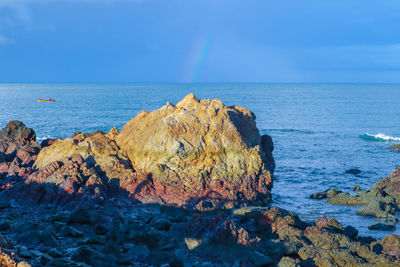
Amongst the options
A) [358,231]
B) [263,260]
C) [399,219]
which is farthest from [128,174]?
[399,219]

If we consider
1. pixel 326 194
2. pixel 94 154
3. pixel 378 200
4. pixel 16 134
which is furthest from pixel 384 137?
pixel 16 134

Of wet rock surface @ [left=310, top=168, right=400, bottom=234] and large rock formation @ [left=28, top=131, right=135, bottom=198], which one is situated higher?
large rock formation @ [left=28, top=131, right=135, bottom=198]

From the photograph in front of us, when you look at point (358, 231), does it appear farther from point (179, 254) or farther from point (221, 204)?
point (179, 254)

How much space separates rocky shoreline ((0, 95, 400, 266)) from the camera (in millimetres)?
10219

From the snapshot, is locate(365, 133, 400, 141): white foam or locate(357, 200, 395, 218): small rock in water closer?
locate(357, 200, 395, 218): small rock in water

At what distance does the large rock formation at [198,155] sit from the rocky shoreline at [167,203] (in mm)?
44

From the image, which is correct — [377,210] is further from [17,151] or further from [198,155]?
[17,151]

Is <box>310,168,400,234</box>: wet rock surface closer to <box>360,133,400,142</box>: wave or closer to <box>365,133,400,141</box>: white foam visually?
<box>360,133,400,142</box>: wave

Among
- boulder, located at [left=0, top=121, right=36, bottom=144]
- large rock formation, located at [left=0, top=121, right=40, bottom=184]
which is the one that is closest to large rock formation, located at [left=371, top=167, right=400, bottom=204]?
large rock formation, located at [left=0, top=121, right=40, bottom=184]

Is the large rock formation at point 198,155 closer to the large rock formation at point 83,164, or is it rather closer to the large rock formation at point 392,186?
the large rock formation at point 83,164

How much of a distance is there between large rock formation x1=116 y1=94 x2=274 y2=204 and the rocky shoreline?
44 mm

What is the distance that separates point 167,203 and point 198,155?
2534mm

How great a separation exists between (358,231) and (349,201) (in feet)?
12.6

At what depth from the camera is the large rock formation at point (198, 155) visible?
15.4 meters
